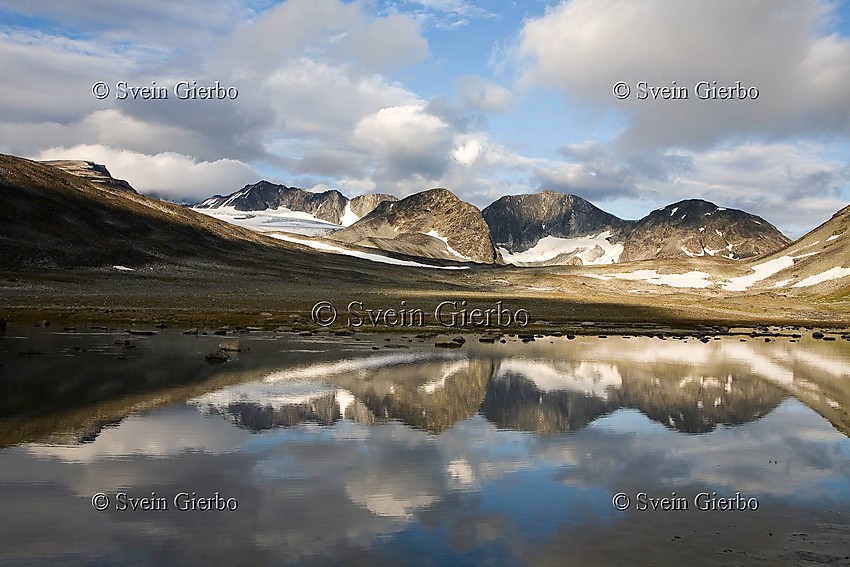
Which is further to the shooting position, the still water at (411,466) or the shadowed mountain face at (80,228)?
the shadowed mountain face at (80,228)

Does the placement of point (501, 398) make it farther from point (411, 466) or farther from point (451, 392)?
point (411, 466)

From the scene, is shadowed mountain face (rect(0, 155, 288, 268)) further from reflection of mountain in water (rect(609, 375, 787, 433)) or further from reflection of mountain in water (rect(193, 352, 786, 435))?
reflection of mountain in water (rect(609, 375, 787, 433))

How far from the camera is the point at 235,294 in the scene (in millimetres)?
112000

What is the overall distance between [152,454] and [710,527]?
40.8ft

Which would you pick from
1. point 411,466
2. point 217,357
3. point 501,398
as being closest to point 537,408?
point 501,398

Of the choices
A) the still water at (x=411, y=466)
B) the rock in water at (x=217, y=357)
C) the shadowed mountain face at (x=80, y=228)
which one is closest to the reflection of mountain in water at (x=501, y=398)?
the still water at (x=411, y=466)

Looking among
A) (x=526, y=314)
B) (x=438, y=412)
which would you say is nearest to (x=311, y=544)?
(x=438, y=412)

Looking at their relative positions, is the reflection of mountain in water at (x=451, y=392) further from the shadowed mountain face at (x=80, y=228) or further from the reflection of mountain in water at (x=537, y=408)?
the shadowed mountain face at (x=80, y=228)

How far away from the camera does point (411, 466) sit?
1716 centimetres

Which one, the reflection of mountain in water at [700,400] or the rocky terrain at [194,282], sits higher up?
the rocky terrain at [194,282]

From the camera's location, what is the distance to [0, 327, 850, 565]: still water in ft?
39.5

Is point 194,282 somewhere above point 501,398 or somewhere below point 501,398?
above

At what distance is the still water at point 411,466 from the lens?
39.5 ft

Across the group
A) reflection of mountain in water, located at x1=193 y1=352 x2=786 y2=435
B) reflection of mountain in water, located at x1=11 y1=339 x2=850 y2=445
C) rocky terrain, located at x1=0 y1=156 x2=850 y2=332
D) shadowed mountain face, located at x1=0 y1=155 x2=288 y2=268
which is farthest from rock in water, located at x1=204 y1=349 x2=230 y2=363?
shadowed mountain face, located at x1=0 y1=155 x2=288 y2=268
